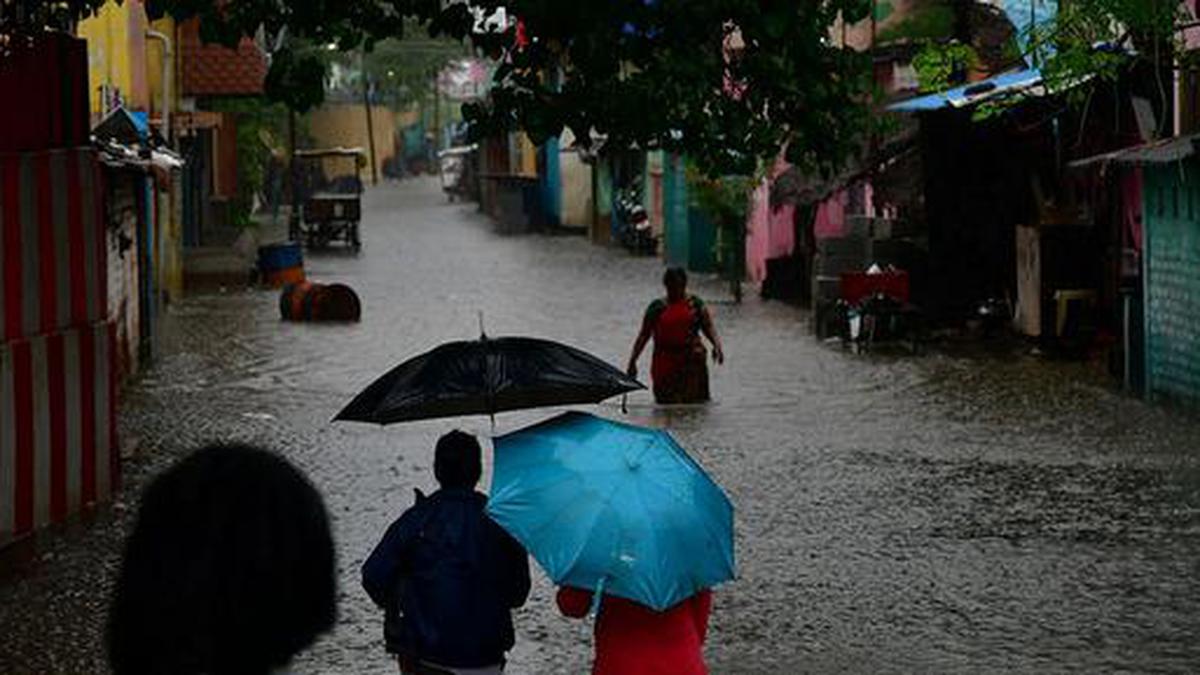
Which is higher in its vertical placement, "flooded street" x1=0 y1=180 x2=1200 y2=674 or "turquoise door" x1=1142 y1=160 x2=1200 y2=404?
"turquoise door" x1=1142 y1=160 x2=1200 y2=404

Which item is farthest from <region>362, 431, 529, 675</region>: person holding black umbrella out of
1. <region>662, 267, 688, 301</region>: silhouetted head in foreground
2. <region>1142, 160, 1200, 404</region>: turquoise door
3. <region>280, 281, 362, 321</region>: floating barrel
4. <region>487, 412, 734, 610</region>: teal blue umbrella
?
<region>280, 281, 362, 321</region>: floating barrel

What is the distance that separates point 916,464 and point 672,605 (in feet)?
32.6

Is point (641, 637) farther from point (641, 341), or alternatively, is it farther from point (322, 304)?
point (322, 304)

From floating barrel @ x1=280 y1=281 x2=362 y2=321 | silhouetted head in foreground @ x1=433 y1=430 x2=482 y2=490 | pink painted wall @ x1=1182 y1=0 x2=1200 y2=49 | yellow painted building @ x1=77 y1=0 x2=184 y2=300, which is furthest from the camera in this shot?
floating barrel @ x1=280 y1=281 x2=362 y2=321

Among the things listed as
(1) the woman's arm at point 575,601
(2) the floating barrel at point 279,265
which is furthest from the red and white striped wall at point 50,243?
(2) the floating barrel at point 279,265

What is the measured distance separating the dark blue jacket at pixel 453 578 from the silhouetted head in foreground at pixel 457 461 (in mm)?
51

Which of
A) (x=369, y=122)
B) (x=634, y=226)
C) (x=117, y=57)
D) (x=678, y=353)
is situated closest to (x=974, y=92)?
(x=678, y=353)

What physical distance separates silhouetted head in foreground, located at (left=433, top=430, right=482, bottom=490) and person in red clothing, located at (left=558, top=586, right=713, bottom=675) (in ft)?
1.44

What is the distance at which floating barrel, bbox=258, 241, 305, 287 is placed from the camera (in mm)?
37656

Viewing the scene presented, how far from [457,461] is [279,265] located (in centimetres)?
3114

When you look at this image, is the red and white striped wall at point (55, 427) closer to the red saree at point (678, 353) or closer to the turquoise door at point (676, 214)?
the red saree at point (678, 353)

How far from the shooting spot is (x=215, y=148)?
51.7 meters

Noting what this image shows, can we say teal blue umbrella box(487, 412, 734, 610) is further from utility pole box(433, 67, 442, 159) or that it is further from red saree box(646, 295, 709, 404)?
utility pole box(433, 67, 442, 159)

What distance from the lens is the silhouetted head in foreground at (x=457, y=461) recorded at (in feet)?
22.7
